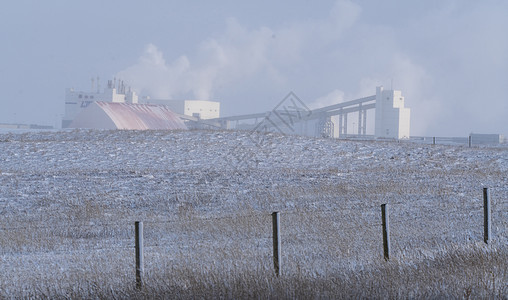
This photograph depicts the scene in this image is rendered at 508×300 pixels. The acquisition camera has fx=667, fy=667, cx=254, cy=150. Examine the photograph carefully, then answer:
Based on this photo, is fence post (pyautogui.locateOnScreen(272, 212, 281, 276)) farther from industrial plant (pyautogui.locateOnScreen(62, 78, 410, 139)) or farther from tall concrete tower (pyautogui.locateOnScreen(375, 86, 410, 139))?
tall concrete tower (pyautogui.locateOnScreen(375, 86, 410, 139))

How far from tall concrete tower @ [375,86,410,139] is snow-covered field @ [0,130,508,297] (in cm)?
4080

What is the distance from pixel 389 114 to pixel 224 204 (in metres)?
62.2

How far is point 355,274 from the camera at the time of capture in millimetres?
9383

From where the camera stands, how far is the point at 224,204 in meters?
20.7

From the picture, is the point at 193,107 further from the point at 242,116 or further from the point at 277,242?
the point at 277,242

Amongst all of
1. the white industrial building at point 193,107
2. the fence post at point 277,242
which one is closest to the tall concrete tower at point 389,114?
the white industrial building at point 193,107

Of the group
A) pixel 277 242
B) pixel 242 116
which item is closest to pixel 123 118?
pixel 242 116

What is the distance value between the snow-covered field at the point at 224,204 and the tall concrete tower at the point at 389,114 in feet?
134

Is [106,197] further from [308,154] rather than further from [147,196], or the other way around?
[308,154]

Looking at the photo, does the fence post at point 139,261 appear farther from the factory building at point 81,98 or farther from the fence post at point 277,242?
the factory building at point 81,98

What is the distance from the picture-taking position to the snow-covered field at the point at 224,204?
11.1 m

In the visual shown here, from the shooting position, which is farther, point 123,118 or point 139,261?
point 123,118

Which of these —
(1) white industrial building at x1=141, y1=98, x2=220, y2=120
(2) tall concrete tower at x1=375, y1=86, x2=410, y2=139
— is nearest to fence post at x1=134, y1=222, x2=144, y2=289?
(2) tall concrete tower at x1=375, y1=86, x2=410, y2=139

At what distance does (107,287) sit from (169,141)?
3014 centimetres
